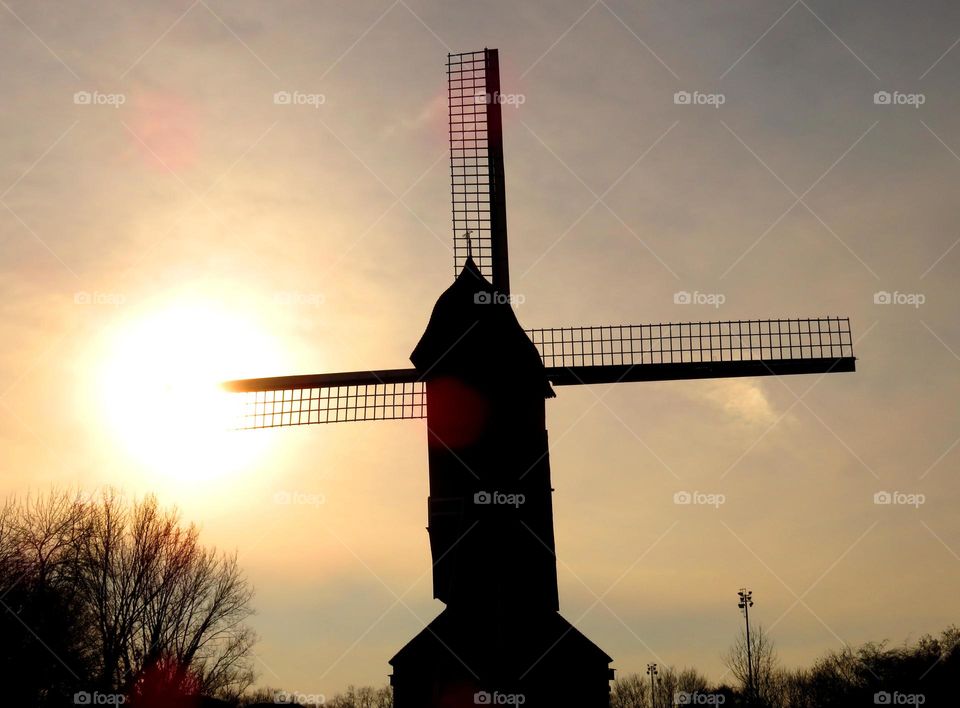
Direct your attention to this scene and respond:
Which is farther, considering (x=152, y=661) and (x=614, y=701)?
(x=614, y=701)

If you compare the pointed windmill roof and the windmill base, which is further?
the pointed windmill roof

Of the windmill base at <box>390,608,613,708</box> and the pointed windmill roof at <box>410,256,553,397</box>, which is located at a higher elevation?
the pointed windmill roof at <box>410,256,553,397</box>

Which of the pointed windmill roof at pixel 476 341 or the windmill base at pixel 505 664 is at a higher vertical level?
the pointed windmill roof at pixel 476 341

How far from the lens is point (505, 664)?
2956 centimetres

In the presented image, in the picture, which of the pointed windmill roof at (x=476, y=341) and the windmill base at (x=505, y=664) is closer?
the windmill base at (x=505, y=664)

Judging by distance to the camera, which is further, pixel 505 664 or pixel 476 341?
pixel 476 341

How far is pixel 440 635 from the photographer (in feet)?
101

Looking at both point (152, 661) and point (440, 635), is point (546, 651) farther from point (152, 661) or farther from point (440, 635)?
point (152, 661)

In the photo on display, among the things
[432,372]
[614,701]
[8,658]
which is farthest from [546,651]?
[614,701]

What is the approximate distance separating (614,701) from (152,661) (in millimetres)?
68026

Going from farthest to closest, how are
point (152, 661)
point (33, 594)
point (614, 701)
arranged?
1. point (614, 701)
2. point (152, 661)
3. point (33, 594)

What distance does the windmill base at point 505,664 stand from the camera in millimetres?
29578

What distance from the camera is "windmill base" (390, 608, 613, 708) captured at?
1164 inches

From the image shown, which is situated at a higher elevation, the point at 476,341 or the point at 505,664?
the point at 476,341
